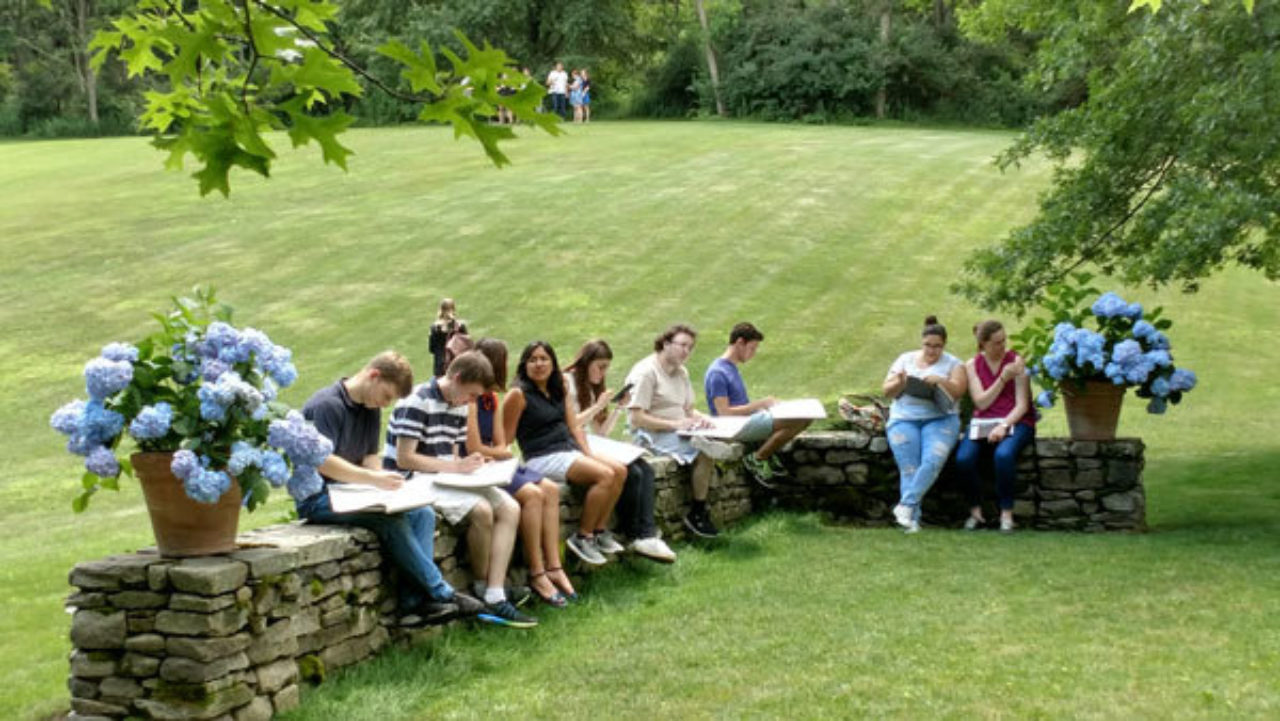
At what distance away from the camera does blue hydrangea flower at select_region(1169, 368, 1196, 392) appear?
1179cm

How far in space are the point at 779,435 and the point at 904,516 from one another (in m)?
1.17

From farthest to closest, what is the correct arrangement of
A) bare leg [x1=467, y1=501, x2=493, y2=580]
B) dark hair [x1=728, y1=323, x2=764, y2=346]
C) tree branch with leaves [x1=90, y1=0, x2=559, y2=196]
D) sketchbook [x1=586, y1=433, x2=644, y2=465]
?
1. dark hair [x1=728, y1=323, x2=764, y2=346]
2. sketchbook [x1=586, y1=433, x2=644, y2=465]
3. bare leg [x1=467, y1=501, x2=493, y2=580]
4. tree branch with leaves [x1=90, y1=0, x2=559, y2=196]

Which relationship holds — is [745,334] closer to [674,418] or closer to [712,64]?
[674,418]

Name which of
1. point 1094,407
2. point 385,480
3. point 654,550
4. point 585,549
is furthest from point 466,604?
point 1094,407

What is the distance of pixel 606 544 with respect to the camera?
9211mm

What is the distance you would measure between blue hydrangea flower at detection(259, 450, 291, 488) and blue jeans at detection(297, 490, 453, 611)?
2.94ft

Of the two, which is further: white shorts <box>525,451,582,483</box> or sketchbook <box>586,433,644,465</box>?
sketchbook <box>586,433,644,465</box>

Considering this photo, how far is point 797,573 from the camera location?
9.36 meters

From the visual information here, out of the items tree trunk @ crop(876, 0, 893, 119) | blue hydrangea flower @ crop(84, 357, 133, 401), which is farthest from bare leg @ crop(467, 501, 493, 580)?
tree trunk @ crop(876, 0, 893, 119)

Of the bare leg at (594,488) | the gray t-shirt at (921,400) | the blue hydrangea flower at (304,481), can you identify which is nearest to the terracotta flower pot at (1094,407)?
the gray t-shirt at (921,400)

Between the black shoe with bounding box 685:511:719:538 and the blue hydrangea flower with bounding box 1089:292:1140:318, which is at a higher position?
the blue hydrangea flower with bounding box 1089:292:1140:318

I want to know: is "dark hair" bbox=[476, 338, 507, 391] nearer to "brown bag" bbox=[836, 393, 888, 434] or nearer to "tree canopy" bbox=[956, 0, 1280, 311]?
"brown bag" bbox=[836, 393, 888, 434]

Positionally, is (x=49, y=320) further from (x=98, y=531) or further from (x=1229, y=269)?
(x=1229, y=269)

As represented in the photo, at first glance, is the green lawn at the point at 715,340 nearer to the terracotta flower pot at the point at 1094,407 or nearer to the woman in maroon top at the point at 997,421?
the woman in maroon top at the point at 997,421
